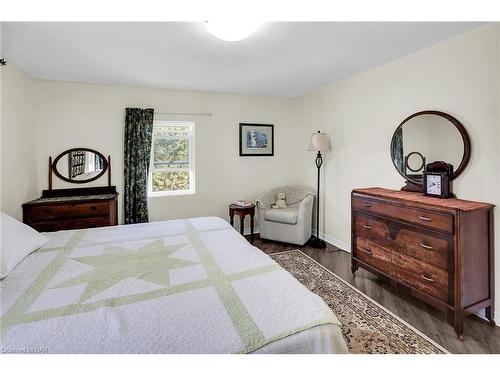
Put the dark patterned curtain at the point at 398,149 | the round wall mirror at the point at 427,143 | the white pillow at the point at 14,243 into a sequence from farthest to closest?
the dark patterned curtain at the point at 398,149 → the round wall mirror at the point at 427,143 → the white pillow at the point at 14,243

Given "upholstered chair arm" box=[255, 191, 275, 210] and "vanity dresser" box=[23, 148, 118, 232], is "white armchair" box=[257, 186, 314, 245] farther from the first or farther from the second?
"vanity dresser" box=[23, 148, 118, 232]

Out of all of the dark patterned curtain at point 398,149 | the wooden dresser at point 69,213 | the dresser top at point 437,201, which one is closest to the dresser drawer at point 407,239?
the dresser top at point 437,201

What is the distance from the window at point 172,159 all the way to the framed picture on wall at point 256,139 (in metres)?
0.84

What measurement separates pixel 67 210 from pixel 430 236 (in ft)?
12.1

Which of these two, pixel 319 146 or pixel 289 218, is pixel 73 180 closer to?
pixel 289 218

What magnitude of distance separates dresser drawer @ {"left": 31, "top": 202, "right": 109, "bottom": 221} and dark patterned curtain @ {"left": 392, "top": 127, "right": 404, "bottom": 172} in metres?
3.39

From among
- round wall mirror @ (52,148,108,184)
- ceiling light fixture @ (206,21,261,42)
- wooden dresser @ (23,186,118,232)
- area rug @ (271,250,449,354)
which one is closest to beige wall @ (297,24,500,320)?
area rug @ (271,250,449,354)

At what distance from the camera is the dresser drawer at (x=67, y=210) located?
291 cm

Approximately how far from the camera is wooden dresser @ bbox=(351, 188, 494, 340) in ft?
6.12

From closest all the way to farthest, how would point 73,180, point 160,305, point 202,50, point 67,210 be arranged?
1. point 160,305
2. point 202,50
3. point 67,210
4. point 73,180

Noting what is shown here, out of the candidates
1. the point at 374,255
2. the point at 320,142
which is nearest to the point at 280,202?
the point at 320,142

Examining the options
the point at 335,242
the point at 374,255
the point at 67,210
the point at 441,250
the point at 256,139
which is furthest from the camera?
the point at 256,139

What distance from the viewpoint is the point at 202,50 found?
244 centimetres

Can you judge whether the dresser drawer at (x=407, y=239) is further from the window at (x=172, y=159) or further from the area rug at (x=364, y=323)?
the window at (x=172, y=159)
